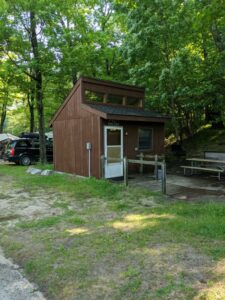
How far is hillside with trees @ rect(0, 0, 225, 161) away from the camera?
1151 centimetres

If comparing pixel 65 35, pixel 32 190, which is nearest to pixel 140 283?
pixel 32 190

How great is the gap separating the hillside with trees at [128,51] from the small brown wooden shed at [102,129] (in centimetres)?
128

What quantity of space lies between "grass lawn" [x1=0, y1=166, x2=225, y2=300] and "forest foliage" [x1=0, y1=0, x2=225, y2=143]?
4.09 meters

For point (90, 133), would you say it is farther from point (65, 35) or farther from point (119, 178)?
point (65, 35)

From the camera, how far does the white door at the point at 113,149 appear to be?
10789mm

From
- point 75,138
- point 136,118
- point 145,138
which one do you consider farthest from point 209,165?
point 75,138

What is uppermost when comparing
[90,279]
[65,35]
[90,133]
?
[65,35]

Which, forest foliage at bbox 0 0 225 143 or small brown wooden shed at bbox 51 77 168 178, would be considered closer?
small brown wooden shed at bbox 51 77 168 178

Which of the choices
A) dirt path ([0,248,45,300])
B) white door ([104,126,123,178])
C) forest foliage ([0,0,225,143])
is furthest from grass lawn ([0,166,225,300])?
forest foliage ([0,0,225,143])

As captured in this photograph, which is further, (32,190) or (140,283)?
(32,190)

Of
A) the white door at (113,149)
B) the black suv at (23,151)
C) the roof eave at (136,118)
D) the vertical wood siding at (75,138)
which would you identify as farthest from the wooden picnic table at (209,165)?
the black suv at (23,151)

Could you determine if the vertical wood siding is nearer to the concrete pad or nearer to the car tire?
the concrete pad

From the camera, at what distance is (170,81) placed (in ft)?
39.4

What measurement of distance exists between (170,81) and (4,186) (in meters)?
7.84
